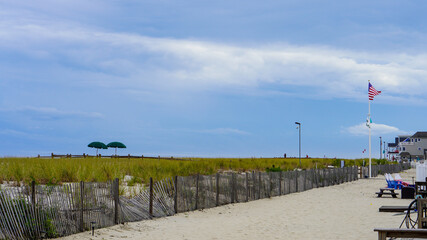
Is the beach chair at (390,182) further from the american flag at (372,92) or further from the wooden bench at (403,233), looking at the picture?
the wooden bench at (403,233)

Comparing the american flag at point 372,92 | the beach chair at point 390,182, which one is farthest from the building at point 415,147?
the beach chair at point 390,182

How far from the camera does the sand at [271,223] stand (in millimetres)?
14008

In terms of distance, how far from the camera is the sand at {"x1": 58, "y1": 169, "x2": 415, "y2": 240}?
14.0 m

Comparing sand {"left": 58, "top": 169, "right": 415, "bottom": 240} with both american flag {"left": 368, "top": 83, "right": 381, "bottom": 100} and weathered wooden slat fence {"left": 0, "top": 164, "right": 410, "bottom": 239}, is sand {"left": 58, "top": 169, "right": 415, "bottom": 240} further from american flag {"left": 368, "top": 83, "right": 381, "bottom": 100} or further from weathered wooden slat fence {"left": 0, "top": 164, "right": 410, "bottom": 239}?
american flag {"left": 368, "top": 83, "right": 381, "bottom": 100}

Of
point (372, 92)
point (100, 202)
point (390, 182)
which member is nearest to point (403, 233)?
point (100, 202)

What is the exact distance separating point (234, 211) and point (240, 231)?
5.06m

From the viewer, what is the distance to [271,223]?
54.2 ft

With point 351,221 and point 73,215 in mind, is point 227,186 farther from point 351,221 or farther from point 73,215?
point 73,215

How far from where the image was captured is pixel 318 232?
1475 centimetres

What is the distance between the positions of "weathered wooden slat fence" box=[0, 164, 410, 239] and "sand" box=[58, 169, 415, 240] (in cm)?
36

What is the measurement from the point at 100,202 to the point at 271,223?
19.9 ft

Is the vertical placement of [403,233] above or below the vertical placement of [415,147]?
below

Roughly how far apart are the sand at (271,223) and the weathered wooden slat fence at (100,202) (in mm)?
357

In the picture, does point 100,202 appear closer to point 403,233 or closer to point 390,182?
point 403,233
